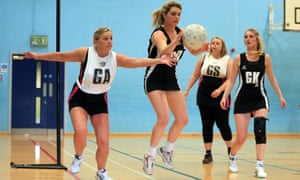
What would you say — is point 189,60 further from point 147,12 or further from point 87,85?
point 87,85

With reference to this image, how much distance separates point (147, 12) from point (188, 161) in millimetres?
8999

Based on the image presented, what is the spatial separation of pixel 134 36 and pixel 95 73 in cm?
1132

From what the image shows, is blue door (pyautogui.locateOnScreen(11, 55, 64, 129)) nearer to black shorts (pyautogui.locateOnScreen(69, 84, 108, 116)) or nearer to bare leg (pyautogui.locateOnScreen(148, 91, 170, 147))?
bare leg (pyautogui.locateOnScreen(148, 91, 170, 147))

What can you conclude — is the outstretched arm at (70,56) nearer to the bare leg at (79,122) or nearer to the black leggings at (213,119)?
the bare leg at (79,122)

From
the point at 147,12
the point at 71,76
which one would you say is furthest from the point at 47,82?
the point at 147,12

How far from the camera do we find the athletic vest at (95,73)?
231 inches

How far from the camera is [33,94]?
1694 centimetres

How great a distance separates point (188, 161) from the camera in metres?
9.10

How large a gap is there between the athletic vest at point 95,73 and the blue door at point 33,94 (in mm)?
10787

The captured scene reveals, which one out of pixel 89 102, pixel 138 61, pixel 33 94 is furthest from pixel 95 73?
pixel 33 94

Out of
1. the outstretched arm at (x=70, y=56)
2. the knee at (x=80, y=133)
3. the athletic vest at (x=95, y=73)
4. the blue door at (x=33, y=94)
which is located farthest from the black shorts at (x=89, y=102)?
the blue door at (x=33, y=94)

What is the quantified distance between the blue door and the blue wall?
0.28 m

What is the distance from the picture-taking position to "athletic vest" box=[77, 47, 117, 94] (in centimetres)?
588

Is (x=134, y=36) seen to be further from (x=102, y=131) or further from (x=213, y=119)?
(x=102, y=131)
